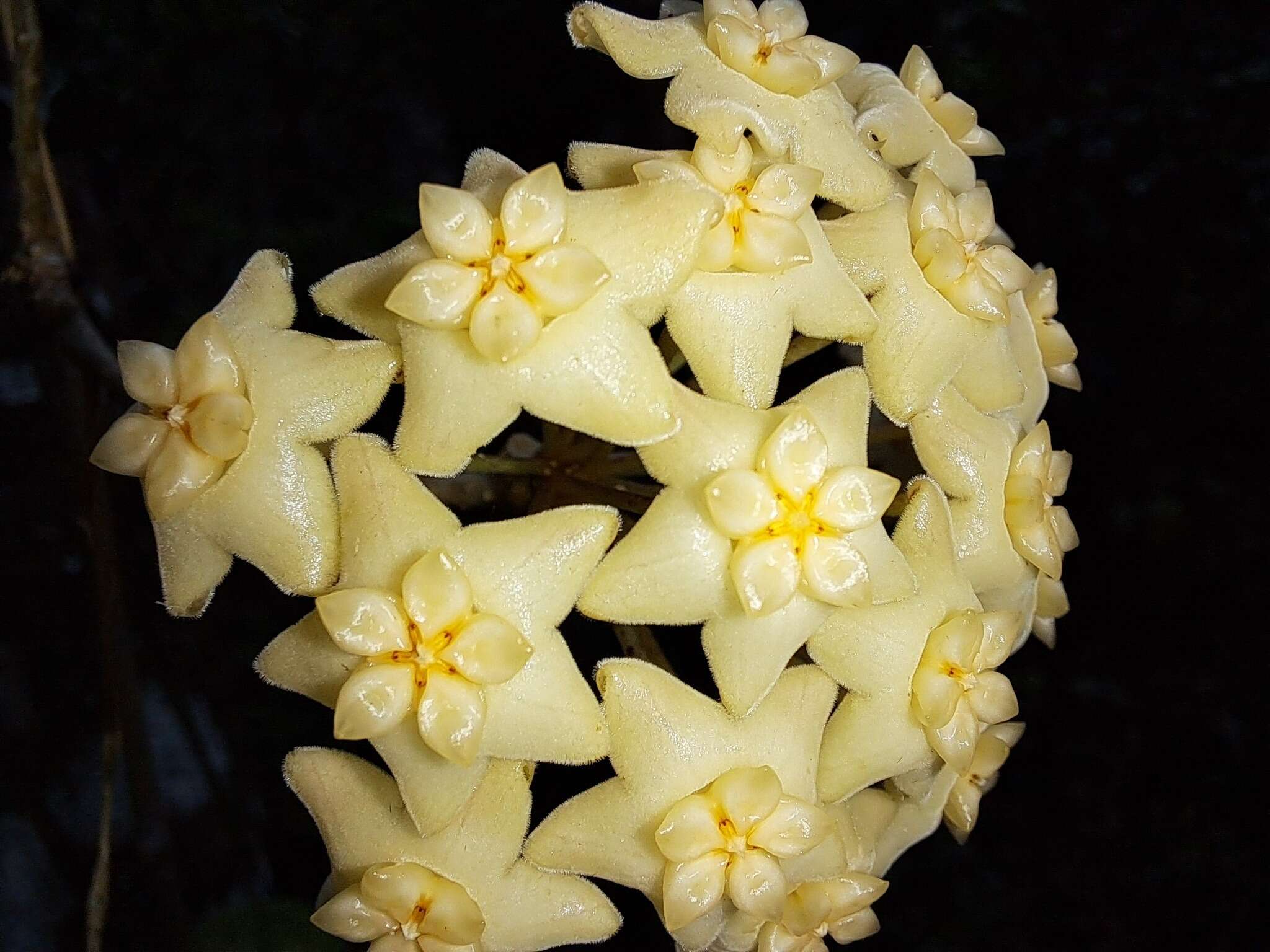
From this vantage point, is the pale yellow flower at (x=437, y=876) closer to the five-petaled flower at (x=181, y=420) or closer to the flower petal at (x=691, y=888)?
the flower petal at (x=691, y=888)

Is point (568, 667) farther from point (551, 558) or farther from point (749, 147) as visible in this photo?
point (749, 147)

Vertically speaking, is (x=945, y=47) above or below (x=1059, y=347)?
above

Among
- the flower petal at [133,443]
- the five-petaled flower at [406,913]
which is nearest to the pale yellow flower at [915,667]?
the five-petaled flower at [406,913]

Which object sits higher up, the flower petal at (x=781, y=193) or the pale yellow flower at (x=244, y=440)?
the flower petal at (x=781, y=193)

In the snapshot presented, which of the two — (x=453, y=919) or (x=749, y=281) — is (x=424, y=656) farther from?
(x=749, y=281)

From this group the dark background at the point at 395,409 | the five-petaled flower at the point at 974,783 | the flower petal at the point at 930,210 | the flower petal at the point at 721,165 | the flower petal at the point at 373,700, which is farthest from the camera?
the dark background at the point at 395,409

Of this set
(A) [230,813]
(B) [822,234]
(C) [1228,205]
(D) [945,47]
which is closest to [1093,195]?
(C) [1228,205]

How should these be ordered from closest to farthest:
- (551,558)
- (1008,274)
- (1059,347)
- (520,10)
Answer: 1. (551,558)
2. (1008,274)
3. (1059,347)
4. (520,10)
